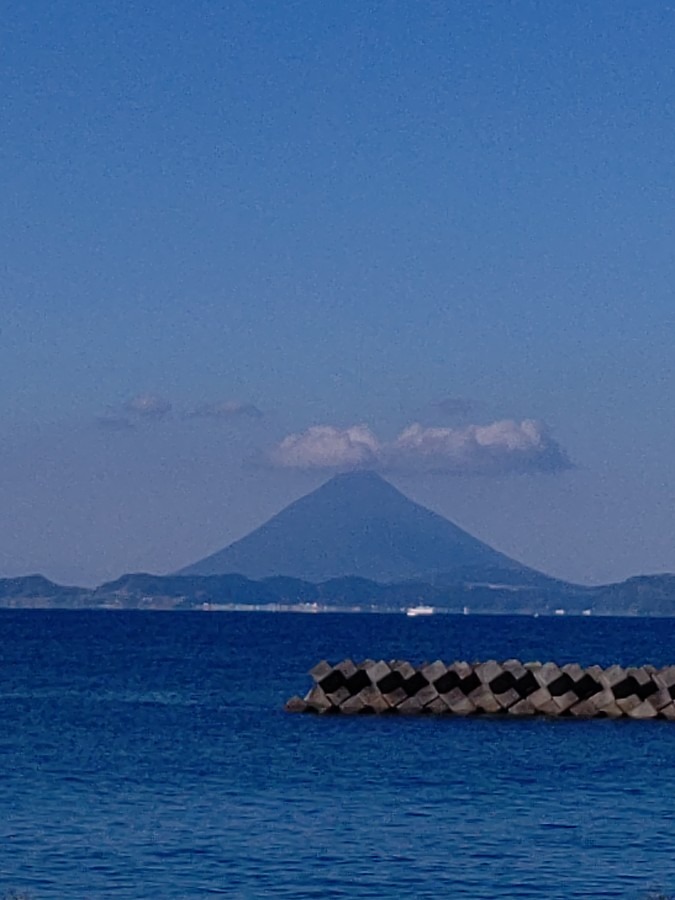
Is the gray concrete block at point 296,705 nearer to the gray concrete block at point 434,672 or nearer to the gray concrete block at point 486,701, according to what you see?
the gray concrete block at point 434,672

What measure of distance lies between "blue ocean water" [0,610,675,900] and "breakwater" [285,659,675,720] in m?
1.46

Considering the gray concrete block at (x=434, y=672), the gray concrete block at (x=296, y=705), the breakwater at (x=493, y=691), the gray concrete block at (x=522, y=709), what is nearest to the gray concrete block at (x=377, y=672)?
the breakwater at (x=493, y=691)

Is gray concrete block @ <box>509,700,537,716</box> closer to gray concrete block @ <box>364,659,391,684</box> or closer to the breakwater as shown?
the breakwater

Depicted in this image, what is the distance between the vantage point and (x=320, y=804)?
116ft

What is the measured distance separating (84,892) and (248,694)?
46.8 meters

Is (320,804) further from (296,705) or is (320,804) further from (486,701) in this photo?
(296,705)

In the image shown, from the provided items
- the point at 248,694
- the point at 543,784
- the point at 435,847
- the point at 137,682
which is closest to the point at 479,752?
the point at 543,784

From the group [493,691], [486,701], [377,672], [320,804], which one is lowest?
[320,804]

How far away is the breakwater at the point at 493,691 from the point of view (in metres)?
56.1

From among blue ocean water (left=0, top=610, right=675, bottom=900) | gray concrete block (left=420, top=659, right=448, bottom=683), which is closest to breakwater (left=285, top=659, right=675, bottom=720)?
gray concrete block (left=420, top=659, right=448, bottom=683)

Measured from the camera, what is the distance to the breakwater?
56125mm

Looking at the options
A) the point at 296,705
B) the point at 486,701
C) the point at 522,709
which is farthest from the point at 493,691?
the point at 296,705

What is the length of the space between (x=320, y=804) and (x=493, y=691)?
881 inches

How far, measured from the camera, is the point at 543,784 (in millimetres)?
38875
